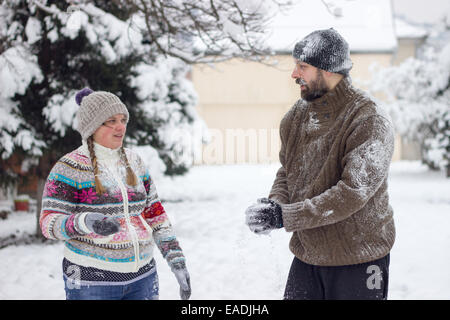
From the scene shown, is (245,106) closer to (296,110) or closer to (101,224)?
(296,110)

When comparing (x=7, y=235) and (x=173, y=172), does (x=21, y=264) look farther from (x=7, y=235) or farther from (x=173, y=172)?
(x=173, y=172)

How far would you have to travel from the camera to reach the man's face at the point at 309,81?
2.04 metres

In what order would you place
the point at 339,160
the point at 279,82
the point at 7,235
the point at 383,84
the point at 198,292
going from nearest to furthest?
the point at 339,160 < the point at 198,292 < the point at 7,235 < the point at 383,84 < the point at 279,82

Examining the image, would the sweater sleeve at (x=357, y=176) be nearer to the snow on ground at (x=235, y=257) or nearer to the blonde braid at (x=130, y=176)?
the blonde braid at (x=130, y=176)

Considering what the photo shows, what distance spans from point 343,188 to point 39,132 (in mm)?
5833

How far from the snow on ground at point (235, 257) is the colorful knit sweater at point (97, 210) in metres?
1.56

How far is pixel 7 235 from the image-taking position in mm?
7668

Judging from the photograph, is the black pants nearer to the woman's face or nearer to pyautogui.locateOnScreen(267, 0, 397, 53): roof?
the woman's face

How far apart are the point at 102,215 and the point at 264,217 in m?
0.69

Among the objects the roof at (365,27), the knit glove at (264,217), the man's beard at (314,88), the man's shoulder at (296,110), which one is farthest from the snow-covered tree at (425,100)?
the knit glove at (264,217)

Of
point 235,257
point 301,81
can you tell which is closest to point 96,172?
point 301,81

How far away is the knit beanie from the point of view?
78.8 inches
